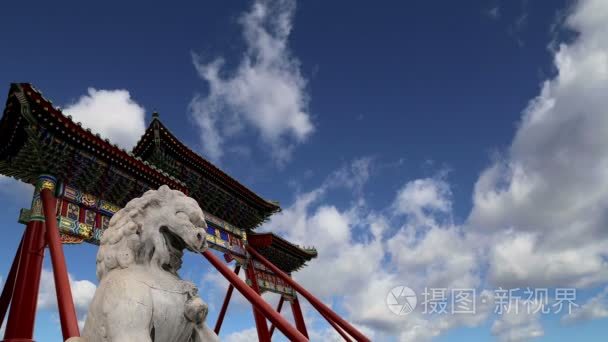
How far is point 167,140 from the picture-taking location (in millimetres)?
11492

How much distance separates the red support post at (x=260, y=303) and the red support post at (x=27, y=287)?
285 centimetres

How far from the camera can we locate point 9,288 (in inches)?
303

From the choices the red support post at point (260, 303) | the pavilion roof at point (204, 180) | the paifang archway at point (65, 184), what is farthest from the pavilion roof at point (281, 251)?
the red support post at point (260, 303)

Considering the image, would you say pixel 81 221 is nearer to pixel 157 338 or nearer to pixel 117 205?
pixel 117 205

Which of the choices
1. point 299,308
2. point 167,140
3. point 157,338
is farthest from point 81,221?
point 299,308

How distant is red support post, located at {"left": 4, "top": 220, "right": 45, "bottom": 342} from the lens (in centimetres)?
661

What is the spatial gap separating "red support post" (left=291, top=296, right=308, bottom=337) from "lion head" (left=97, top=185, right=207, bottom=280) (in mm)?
14663

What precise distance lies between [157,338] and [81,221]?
23.5 feet

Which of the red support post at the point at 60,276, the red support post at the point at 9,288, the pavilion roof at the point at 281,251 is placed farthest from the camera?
the pavilion roof at the point at 281,251

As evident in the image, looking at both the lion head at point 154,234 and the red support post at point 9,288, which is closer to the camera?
the lion head at point 154,234

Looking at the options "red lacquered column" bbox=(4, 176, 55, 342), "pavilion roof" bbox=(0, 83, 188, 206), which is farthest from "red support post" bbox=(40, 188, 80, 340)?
"pavilion roof" bbox=(0, 83, 188, 206)

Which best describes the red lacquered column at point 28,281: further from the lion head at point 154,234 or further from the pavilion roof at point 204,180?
the lion head at point 154,234

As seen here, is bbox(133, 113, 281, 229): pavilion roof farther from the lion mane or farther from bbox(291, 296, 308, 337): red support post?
the lion mane

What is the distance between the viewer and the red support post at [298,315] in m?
16.5
